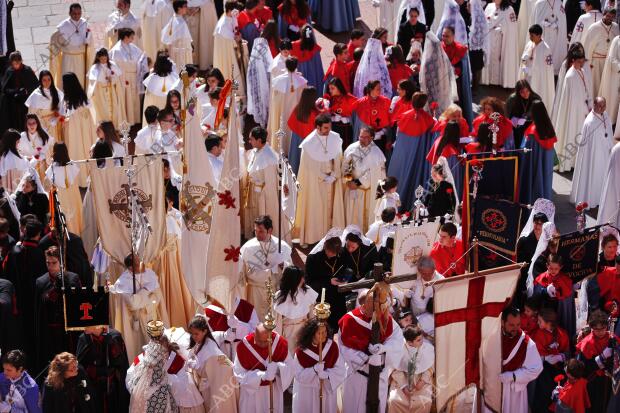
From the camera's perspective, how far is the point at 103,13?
23.3 metres

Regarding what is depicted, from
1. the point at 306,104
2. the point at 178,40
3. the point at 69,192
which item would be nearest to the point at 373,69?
the point at 306,104

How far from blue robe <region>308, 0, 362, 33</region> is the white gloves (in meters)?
11.5

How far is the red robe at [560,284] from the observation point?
1194cm

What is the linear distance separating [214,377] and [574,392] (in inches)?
123

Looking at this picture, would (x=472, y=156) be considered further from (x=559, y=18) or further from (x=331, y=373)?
(x=559, y=18)

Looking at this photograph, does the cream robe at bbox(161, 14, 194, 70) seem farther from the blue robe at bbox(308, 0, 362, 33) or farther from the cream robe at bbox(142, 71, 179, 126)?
the blue robe at bbox(308, 0, 362, 33)

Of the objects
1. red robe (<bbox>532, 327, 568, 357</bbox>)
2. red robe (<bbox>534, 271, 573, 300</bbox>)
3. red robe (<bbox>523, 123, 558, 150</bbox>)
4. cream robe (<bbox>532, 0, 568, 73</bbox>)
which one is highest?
cream robe (<bbox>532, 0, 568, 73</bbox>)

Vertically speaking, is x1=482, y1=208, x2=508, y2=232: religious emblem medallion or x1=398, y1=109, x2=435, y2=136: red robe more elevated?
x1=398, y1=109, x2=435, y2=136: red robe

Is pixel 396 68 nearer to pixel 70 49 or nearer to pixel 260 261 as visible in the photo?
pixel 70 49

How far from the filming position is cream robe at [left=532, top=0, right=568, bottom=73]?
19.3 m

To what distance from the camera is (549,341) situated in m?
11.6

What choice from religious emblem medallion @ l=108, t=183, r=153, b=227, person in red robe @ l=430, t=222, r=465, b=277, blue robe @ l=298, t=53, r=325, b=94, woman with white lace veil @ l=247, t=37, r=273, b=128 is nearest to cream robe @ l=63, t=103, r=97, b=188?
woman with white lace veil @ l=247, t=37, r=273, b=128

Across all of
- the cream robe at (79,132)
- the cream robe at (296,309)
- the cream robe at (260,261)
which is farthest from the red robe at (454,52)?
the cream robe at (296,309)

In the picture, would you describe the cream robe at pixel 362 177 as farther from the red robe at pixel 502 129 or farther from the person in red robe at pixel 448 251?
the person in red robe at pixel 448 251
